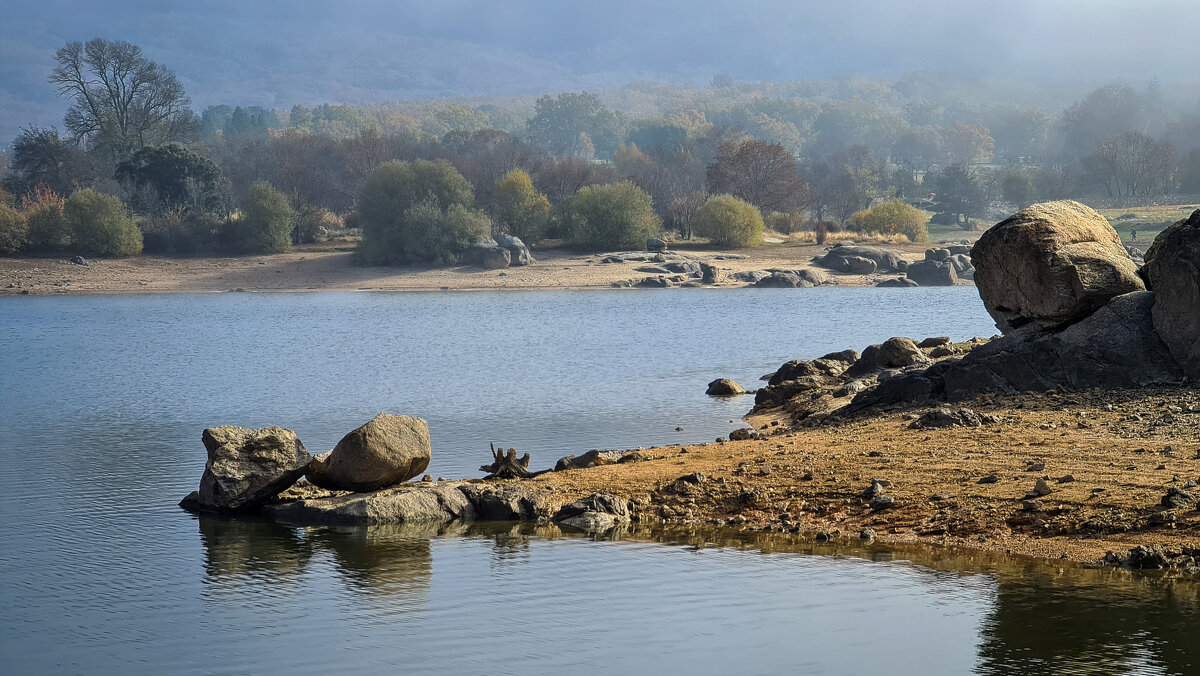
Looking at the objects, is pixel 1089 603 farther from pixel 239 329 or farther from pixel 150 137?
pixel 150 137

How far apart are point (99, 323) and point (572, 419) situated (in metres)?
30.5

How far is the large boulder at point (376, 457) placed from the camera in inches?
542

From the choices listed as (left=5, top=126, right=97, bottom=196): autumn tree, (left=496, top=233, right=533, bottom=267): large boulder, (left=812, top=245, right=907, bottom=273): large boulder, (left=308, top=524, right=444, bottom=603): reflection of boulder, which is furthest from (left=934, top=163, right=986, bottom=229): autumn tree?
(left=308, top=524, right=444, bottom=603): reflection of boulder

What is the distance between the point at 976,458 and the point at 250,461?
798cm

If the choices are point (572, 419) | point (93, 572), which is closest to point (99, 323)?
point (572, 419)

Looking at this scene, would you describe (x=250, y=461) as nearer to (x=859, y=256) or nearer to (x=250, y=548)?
(x=250, y=548)

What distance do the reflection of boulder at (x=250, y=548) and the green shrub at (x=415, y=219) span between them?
5089cm

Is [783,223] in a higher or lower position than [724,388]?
higher

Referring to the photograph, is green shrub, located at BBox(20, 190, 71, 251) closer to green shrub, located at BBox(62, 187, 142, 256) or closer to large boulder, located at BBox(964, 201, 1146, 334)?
green shrub, located at BBox(62, 187, 142, 256)

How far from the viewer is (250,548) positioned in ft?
41.8

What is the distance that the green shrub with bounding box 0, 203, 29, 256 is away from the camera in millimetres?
62312

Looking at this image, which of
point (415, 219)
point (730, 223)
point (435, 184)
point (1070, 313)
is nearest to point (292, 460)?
point (1070, 313)

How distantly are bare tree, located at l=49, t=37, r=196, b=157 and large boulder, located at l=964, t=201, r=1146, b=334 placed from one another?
283 feet

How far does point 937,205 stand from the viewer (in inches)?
3807
